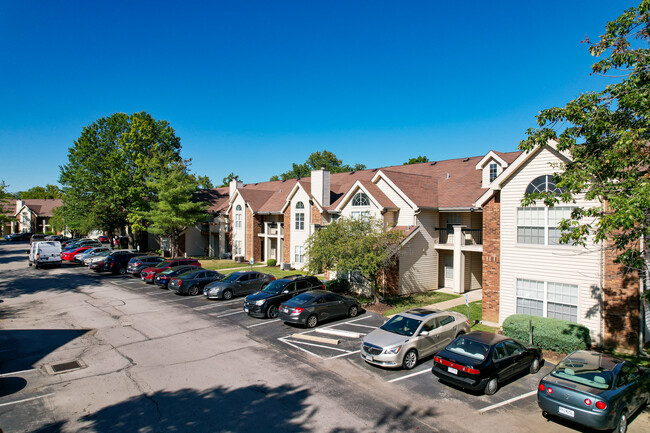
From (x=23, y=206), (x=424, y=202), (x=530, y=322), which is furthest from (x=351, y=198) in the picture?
(x=23, y=206)

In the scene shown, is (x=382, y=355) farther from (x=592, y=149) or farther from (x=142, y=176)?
(x=142, y=176)

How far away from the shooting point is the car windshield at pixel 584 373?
Result: 8.71 m

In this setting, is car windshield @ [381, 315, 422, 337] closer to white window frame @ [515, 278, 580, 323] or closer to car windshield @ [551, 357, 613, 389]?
car windshield @ [551, 357, 613, 389]

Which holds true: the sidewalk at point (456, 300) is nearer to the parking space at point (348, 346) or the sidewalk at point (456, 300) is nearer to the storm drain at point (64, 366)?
the parking space at point (348, 346)

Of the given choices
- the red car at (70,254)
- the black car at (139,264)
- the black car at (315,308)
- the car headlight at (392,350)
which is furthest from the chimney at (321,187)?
the red car at (70,254)

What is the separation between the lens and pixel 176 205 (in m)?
39.2

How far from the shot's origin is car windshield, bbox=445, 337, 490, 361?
10.8 meters

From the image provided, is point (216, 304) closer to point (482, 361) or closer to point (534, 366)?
point (482, 361)

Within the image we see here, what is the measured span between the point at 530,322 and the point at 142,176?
144 ft

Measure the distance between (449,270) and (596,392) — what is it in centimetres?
1765

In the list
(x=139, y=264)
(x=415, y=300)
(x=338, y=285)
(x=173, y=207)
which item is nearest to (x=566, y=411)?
(x=415, y=300)

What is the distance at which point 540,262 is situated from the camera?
15891 millimetres

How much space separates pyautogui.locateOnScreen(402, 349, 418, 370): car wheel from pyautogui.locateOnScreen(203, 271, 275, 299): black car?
13.3 meters

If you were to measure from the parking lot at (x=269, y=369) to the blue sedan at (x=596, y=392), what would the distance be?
28.0 inches
